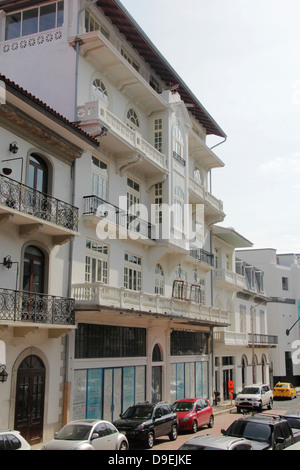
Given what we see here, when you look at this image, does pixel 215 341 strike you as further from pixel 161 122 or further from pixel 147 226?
pixel 161 122

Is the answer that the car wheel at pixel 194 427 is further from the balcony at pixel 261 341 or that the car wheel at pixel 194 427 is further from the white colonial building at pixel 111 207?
the balcony at pixel 261 341

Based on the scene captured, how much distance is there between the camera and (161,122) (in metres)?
29.3

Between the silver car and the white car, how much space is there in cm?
1784

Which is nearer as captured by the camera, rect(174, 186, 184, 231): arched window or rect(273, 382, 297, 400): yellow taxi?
rect(174, 186, 184, 231): arched window

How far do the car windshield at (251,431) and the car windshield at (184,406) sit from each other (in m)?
8.02

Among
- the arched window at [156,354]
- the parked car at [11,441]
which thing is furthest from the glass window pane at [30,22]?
the parked car at [11,441]

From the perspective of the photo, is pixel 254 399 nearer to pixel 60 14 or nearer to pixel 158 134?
pixel 158 134

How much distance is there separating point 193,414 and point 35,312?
9.88 meters

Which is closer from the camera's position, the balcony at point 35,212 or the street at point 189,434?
the balcony at point 35,212

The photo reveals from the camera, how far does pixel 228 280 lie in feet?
129

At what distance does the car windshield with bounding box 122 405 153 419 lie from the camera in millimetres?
19609

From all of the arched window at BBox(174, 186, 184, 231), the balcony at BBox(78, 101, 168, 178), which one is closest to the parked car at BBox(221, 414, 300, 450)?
the balcony at BBox(78, 101, 168, 178)

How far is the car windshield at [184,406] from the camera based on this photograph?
77.0 feet

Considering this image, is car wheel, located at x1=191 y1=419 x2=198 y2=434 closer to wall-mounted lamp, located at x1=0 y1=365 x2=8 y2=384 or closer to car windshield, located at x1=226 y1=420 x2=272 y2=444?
car windshield, located at x1=226 y1=420 x2=272 y2=444
